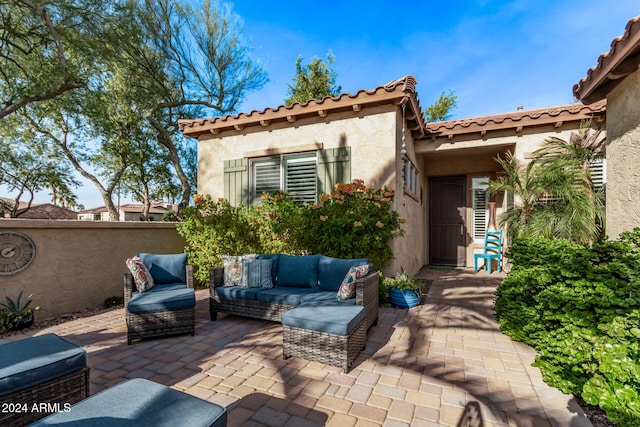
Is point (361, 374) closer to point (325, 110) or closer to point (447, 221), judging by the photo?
point (325, 110)

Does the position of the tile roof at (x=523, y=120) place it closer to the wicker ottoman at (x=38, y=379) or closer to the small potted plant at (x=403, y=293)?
the small potted plant at (x=403, y=293)

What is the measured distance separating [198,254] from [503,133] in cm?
716

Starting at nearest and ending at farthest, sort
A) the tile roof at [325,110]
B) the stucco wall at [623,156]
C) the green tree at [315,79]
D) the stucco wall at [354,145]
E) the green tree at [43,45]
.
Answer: the stucco wall at [623,156] < the tile roof at [325,110] < the stucco wall at [354,145] < the green tree at [43,45] < the green tree at [315,79]

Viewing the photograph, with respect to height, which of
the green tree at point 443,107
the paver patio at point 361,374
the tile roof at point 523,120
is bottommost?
the paver patio at point 361,374

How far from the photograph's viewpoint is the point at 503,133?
6301 millimetres

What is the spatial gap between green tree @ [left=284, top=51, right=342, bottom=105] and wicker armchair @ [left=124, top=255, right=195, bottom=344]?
38.4ft

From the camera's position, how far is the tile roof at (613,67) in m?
2.69

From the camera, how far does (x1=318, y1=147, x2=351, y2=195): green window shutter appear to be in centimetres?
561

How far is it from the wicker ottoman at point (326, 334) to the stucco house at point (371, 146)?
2.51 m

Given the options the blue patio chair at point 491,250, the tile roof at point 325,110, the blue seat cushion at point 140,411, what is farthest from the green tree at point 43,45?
the blue patio chair at point 491,250

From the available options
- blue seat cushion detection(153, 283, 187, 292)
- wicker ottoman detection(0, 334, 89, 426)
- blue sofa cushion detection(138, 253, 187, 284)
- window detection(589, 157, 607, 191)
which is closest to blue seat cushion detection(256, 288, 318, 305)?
blue seat cushion detection(153, 283, 187, 292)

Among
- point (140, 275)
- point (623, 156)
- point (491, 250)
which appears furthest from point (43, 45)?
point (491, 250)

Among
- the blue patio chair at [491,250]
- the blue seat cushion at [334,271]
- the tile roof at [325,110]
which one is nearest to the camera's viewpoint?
the blue seat cushion at [334,271]

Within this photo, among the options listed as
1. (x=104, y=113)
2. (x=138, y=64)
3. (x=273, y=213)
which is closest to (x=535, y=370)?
(x=273, y=213)
